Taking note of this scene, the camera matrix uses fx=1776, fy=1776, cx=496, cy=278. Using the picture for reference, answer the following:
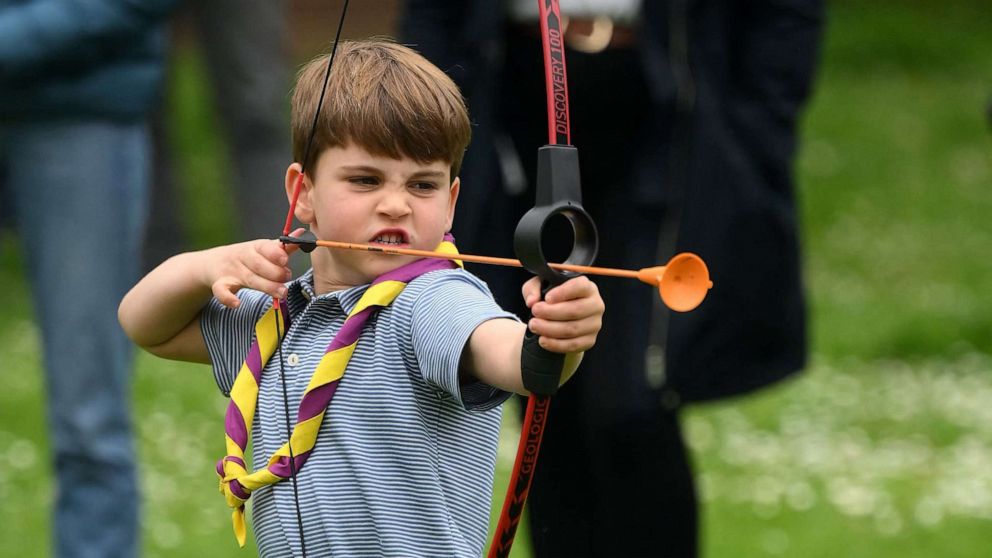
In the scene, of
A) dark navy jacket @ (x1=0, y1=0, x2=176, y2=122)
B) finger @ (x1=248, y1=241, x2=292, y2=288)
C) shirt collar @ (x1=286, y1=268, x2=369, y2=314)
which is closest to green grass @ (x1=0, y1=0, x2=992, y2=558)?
dark navy jacket @ (x1=0, y1=0, x2=176, y2=122)

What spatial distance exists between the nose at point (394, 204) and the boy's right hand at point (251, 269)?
115mm

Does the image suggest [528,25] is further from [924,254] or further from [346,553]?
[924,254]

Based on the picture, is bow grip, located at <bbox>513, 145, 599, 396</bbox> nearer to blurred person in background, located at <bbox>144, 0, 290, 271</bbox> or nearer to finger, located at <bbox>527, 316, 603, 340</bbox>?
finger, located at <bbox>527, 316, 603, 340</bbox>

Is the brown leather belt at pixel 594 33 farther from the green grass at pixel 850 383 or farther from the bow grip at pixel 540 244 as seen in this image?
the green grass at pixel 850 383

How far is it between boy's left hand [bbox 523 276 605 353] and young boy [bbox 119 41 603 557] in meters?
0.18

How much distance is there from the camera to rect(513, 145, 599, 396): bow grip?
184 centimetres

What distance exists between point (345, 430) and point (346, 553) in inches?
5.7

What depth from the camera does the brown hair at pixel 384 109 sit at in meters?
2.07

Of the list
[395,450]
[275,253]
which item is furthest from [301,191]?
[395,450]

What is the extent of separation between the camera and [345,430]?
82.7 inches

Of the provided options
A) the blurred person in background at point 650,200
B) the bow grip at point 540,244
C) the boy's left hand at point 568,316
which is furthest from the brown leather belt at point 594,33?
the boy's left hand at point 568,316

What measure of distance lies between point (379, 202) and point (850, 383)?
5.34 metres

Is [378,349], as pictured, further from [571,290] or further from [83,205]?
[83,205]

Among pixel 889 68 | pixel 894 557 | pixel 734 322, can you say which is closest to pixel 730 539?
pixel 894 557
